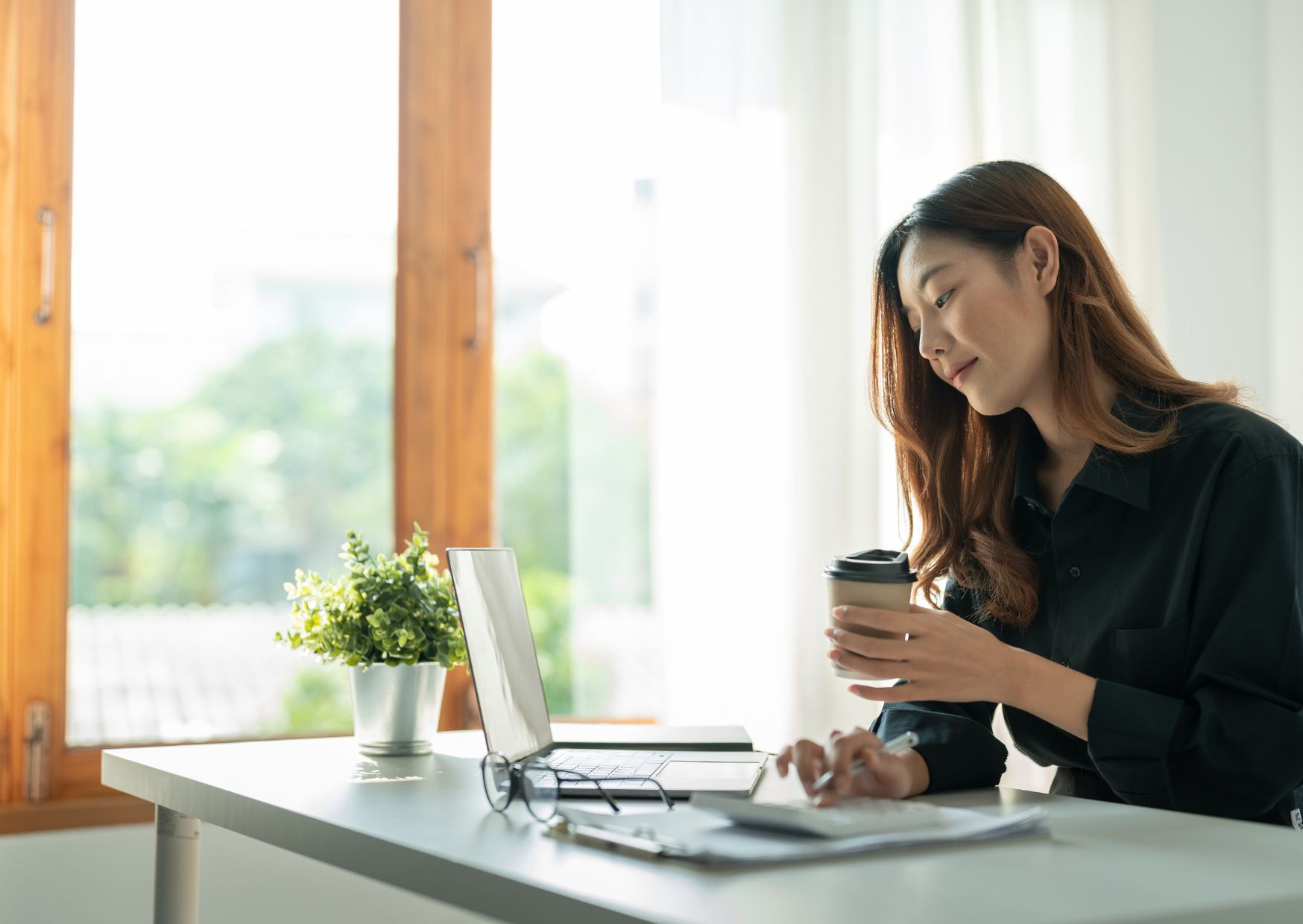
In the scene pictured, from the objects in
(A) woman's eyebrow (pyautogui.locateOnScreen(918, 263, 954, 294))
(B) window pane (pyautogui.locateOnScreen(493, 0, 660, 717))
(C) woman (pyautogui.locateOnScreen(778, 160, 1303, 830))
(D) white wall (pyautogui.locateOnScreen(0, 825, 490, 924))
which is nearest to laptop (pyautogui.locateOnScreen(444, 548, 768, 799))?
(C) woman (pyautogui.locateOnScreen(778, 160, 1303, 830))

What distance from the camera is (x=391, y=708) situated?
4.97ft

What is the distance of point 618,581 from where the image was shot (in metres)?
2.75

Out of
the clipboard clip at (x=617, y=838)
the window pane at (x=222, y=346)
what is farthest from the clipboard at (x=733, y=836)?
the window pane at (x=222, y=346)

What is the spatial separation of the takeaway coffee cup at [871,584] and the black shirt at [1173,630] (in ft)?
0.59

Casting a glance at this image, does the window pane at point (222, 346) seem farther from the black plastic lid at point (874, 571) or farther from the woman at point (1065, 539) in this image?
the black plastic lid at point (874, 571)

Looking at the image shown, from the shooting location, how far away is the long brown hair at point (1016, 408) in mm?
1525

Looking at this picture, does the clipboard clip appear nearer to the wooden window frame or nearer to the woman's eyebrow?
the woman's eyebrow

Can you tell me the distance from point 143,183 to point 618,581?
1.28 m

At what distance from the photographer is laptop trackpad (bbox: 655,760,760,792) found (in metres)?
1.18

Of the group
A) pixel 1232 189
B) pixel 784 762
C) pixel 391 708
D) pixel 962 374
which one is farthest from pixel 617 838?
pixel 1232 189

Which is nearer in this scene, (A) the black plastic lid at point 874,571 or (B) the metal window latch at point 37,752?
(A) the black plastic lid at point 874,571

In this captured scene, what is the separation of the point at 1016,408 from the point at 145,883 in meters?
1.72

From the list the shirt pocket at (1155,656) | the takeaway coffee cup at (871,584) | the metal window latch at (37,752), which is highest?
the takeaway coffee cup at (871,584)

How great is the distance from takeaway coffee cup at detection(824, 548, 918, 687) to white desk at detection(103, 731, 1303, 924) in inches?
7.6
